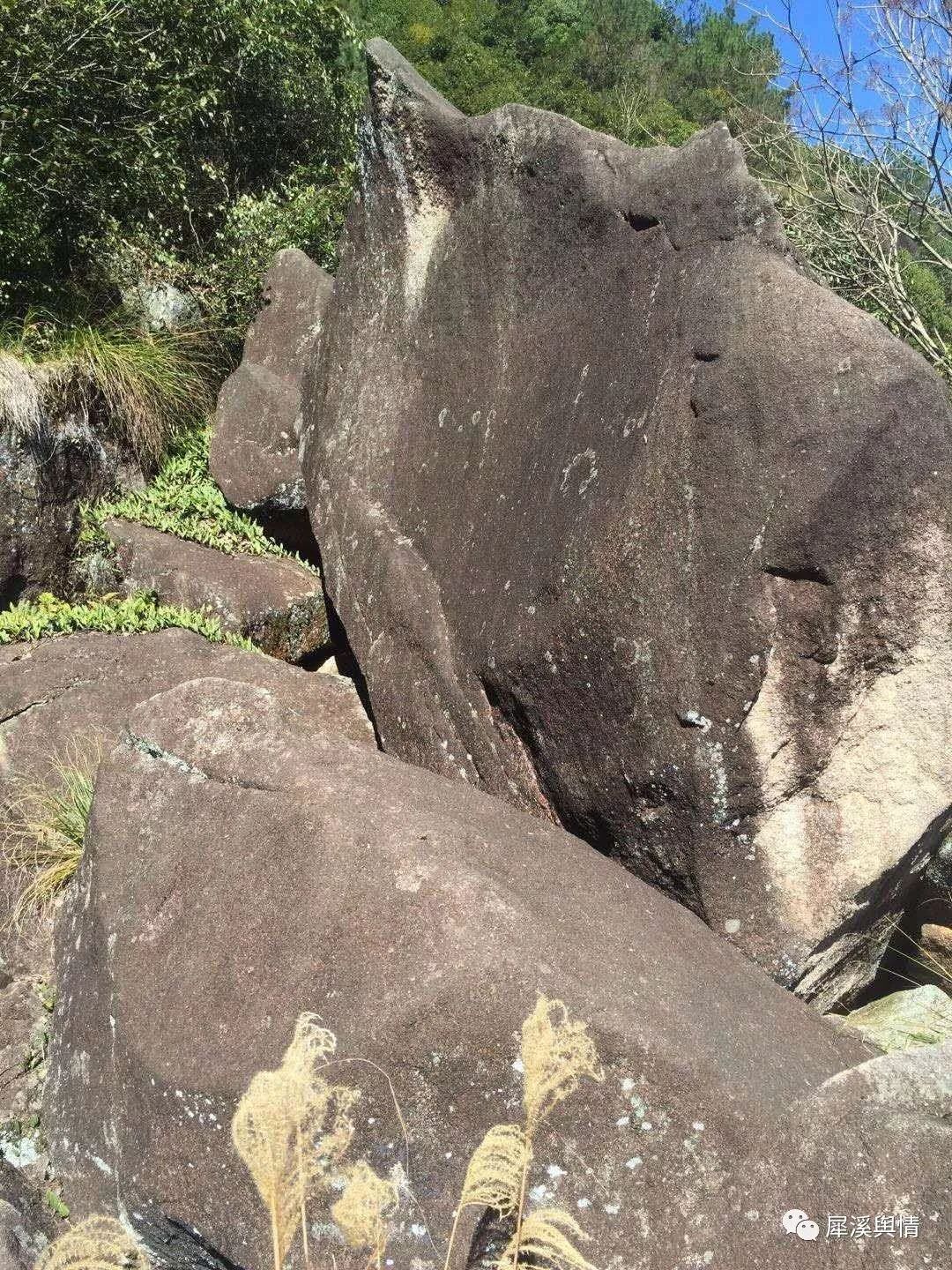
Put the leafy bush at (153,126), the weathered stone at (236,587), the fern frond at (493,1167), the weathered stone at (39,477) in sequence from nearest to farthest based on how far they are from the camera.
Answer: the fern frond at (493,1167)
the weathered stone at (236,587)
the weathered stone at (39,477)
the leafy bush at (153,126)

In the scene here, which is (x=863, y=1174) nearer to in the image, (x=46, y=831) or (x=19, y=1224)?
(x=19, y=1224)

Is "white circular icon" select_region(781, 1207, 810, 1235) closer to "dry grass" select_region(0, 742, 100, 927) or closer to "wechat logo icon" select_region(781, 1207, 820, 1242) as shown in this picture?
"wechat logo icon" select_region(781, 1207, 820, 1242)

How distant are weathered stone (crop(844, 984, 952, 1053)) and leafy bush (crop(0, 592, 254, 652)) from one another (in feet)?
10.8

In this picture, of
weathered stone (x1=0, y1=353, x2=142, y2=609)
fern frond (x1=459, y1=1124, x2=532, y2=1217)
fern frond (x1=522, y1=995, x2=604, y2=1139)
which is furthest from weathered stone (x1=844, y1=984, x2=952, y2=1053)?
weathered stone (x1=0, y1=353, x2=142, y2=609)

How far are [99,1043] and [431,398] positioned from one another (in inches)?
130

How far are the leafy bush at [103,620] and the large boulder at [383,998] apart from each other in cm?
230

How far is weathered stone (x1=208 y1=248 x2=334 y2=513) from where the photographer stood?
22.4 feet

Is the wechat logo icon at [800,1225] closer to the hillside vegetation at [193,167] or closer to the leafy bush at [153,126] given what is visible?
the hillside vegetation at [193,167]

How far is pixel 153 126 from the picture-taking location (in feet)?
25.7

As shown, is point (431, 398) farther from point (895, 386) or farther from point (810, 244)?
point (810, 244)

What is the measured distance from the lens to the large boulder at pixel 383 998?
2555 mm

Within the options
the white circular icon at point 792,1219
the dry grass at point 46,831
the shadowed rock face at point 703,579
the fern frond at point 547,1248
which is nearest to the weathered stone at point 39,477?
the dry grass at point 46,831

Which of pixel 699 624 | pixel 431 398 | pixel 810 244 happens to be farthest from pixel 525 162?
pixel 810 244

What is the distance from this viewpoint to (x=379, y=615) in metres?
5.07
